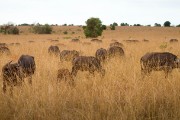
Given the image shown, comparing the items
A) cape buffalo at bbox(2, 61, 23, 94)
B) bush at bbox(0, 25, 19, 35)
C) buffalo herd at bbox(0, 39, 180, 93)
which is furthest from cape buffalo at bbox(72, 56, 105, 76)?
bush at bbox(0, 25, 19, 35)

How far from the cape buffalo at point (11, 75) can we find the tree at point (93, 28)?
48.0 m

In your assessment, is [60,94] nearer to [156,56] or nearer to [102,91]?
[102,91]

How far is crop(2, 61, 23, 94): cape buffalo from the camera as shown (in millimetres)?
6631

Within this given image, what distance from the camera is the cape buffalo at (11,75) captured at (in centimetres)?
663

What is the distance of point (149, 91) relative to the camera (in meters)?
6.00

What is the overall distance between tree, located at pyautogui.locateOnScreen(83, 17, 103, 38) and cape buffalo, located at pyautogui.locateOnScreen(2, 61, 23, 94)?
4795 cm

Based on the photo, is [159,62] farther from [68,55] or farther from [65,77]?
[68,55]

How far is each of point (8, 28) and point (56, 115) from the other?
238 ft

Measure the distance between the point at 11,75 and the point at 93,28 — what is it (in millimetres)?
49246

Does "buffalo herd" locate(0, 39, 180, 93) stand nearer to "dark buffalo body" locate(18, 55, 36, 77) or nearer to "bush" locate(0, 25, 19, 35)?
"dark buffalo body" locate(18, 55, 36, 77)

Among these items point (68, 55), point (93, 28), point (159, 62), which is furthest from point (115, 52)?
point (93, 28)

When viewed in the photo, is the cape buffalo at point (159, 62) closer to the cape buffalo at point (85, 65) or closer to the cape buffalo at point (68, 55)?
the cape buffalo at point (85, 65)

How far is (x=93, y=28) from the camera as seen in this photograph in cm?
5572

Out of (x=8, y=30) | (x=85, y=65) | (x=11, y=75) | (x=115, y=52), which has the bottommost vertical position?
(x=8, y=30)
